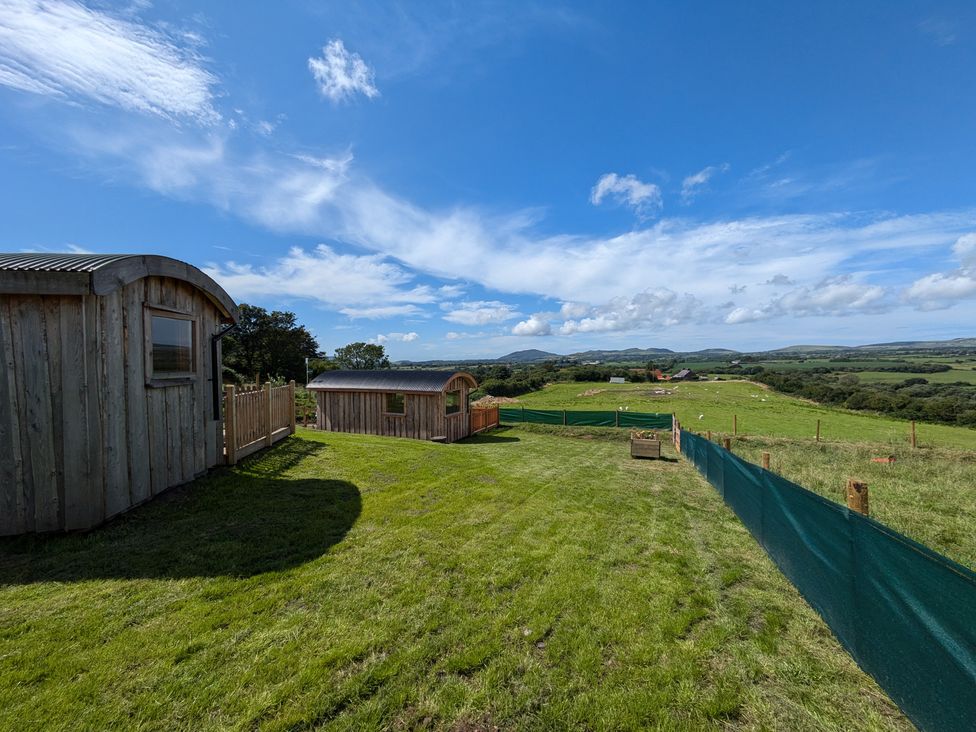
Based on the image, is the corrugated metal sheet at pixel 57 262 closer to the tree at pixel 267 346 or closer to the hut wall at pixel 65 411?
the hut wall at pixel 65 411

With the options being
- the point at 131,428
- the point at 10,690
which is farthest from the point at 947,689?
the point at 131,428

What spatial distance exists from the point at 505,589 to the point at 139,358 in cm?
585

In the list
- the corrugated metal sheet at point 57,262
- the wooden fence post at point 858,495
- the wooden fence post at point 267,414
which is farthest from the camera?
the wooden fence post at point 267,414

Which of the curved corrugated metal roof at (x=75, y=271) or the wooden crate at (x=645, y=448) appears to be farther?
the wooden crate at (x=645, y=448)

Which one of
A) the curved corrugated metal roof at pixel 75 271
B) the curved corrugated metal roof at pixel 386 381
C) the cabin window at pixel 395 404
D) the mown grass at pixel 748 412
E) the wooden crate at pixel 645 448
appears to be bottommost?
the mown grass at pixel 748 412

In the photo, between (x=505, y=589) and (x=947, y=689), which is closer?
(x=947, y=689)

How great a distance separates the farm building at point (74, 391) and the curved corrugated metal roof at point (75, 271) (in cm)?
1

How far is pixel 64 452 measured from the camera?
505cm

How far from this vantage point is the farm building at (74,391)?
195 inches

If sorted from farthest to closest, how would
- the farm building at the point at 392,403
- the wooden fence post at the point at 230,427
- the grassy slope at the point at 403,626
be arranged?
1. the farm building at the point at 392,403
2. the wooden fence post at the point at 230,427
3. the grassy slope at the point at 403,626

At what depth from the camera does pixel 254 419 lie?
29.9ft

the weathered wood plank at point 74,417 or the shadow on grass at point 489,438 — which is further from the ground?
the weathered wood plank at point 74,417

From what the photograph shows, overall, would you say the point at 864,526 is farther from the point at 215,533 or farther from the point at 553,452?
the point at 553,452

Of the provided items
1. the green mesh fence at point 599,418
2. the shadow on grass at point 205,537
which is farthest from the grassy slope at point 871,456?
the shadow on grass at point 205,537
